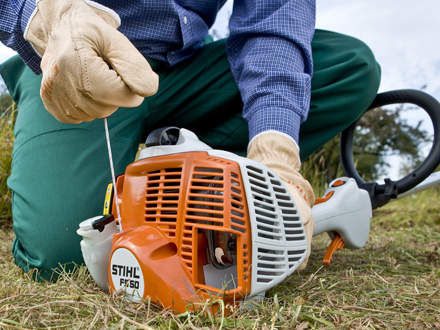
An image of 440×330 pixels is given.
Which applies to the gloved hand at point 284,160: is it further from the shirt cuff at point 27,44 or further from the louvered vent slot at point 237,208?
the shirt cuff at point 27,44

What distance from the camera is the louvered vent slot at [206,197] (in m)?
0.83

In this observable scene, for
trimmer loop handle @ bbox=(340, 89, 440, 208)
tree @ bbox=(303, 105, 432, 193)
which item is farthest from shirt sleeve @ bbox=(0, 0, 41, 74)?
tree @ bbox=(303, 105, 432, 193)

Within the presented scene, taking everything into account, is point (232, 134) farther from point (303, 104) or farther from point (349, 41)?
point (349, 41)

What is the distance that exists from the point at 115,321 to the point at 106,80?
0.50 metres

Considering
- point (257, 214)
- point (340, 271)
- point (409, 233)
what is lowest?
point (409, 233)

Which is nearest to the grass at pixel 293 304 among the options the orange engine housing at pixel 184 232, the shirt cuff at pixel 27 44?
the orange engine housing at pixel 184 232

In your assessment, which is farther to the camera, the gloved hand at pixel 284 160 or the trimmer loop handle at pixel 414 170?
the trimmer loop handle at pixel 414 170

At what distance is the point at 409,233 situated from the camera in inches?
90.4

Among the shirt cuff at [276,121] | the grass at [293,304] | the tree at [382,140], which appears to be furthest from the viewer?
the tree at [382,140]

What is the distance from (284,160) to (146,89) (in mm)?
416

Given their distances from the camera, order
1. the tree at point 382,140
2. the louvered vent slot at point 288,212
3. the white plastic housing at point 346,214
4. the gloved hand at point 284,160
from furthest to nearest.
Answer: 1. the tree at point 382,140
2. the white plastic housing at point 346,214
3. the gloved hand at point 284,160
4. the louvered vent slot at point 288,212

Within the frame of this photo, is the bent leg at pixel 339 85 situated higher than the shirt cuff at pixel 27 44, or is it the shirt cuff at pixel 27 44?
the shirt cuff at pixel 27 44

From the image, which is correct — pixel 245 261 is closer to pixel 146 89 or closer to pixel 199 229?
pixel 199 229

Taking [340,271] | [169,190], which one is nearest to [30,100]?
[169,190]
